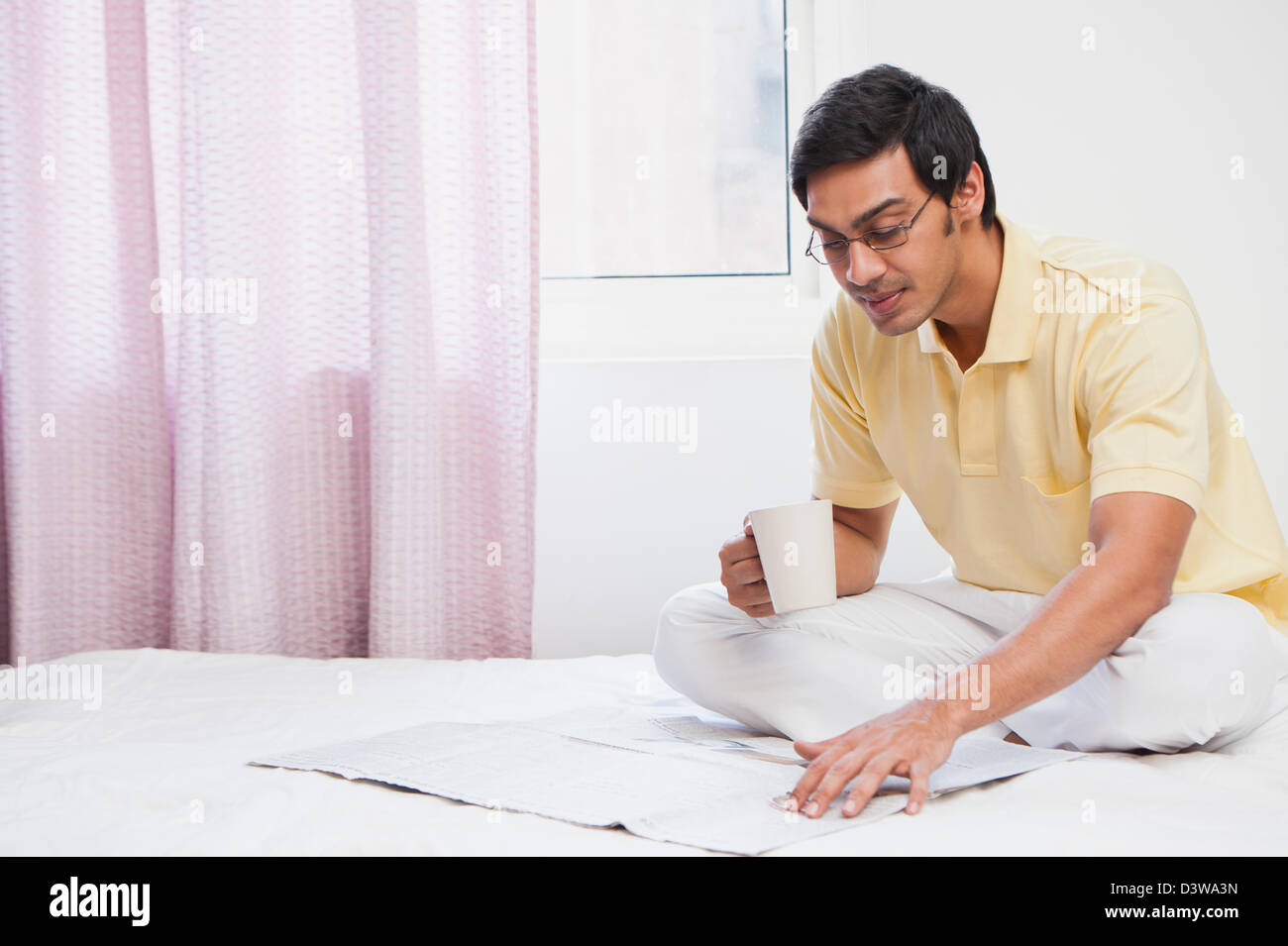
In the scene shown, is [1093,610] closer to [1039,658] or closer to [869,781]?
[1039,658]

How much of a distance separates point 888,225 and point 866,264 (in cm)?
4

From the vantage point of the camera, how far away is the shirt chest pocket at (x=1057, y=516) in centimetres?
109

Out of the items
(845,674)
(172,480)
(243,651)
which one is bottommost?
(243,651)

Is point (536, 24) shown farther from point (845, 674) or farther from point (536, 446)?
point (845, 674)

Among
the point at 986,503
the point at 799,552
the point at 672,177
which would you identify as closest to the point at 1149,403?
the point at 986,503

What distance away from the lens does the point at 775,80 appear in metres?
1.95

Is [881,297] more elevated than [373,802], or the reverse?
[881,297]

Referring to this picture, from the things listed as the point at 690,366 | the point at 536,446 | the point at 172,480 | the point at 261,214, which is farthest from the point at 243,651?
the point at 690,366

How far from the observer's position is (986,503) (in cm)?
117

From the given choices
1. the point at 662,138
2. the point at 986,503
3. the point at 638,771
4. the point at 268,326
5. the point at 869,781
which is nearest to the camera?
the point at 869,781

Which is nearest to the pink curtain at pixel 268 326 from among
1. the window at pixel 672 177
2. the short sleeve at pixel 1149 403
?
the window at pixel 672 177

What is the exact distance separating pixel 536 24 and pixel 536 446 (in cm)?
76
